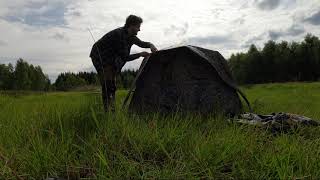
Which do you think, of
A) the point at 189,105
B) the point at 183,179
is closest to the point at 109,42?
the point at 189,105

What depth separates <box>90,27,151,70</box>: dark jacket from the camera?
28.1 ft

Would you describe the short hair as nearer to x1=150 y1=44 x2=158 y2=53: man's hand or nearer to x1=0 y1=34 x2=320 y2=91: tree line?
x1=150 y1=44 x2=158 y2=53: man's hand

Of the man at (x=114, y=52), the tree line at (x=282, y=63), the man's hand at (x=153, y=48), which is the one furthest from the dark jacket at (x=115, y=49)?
the tree line at (x=282, y=63)

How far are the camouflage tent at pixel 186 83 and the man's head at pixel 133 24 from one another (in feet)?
2.29

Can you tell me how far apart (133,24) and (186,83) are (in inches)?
62.1

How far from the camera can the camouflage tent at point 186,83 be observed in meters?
8.87

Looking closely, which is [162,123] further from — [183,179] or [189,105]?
[189,105]

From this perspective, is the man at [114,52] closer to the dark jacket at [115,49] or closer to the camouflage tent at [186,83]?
the dark jacket at [115,49]

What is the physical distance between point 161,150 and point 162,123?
94cm

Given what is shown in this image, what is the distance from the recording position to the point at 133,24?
867 centimetres

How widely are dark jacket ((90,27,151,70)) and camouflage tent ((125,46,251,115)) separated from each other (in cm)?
56

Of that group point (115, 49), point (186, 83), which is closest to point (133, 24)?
point (115, 49)

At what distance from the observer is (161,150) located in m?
4.12

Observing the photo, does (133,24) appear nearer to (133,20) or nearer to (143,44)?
(133,20)
